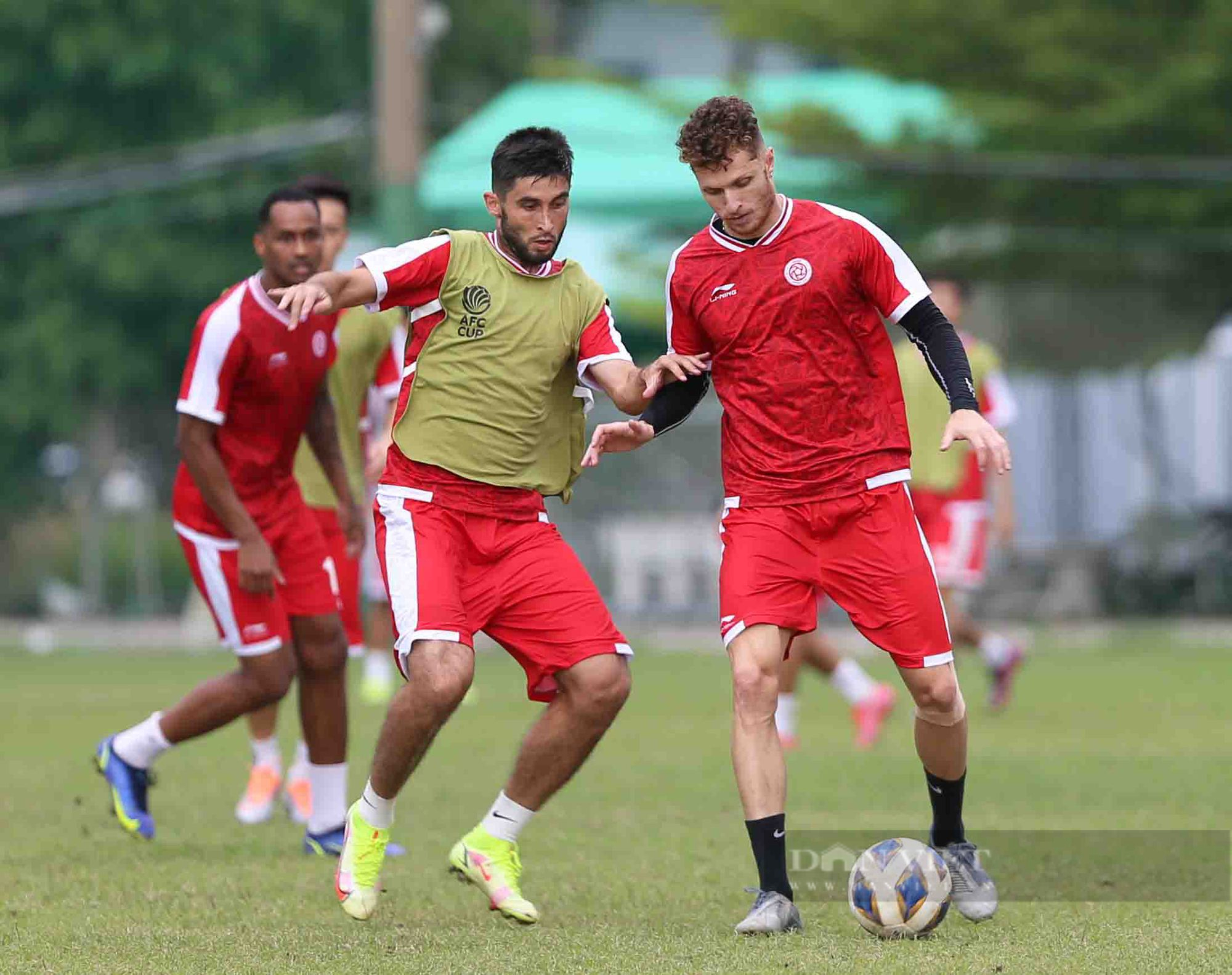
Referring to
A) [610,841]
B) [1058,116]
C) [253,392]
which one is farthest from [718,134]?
[1058,116]

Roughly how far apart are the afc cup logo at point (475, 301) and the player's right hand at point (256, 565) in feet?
5.48

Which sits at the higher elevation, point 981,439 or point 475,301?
point 475,301

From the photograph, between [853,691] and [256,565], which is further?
[853,691]

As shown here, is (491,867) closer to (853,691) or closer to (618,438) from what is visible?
(618,438)

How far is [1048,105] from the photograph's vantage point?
21531 mm

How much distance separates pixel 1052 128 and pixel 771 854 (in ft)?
53.9

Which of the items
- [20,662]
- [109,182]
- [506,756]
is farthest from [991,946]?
[109,182]

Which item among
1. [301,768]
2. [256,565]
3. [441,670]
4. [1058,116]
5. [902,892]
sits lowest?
[301,768]

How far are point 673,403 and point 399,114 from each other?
42.5ft

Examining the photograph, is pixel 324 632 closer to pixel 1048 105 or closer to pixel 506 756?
pixel 506 756

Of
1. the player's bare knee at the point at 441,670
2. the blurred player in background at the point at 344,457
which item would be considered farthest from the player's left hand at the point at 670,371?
the blurred player in background at the point at 344,457

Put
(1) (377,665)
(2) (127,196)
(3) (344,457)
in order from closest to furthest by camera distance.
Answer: (3) (344,457) → (1) (377,665) → (2) (127,196)

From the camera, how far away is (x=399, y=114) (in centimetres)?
1911

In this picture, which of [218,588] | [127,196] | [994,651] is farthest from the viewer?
[127,196]
